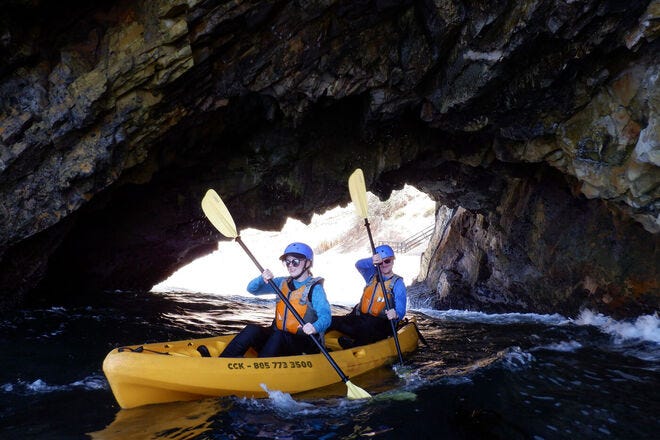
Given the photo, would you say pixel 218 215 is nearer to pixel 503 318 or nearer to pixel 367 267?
pixel 367 267

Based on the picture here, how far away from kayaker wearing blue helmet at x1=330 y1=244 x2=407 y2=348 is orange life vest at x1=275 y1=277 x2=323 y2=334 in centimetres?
133

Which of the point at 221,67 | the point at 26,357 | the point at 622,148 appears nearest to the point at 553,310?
the point at 622,148

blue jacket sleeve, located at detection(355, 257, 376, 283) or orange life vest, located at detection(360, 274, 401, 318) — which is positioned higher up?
blue jacket sleeve, located at detection(355, 257, 376, 283)

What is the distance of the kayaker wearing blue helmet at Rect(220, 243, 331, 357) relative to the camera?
5512 millimetres

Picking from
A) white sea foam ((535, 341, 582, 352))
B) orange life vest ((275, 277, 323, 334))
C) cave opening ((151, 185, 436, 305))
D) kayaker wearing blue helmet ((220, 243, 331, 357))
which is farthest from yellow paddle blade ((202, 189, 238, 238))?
cave opening ((151, 185, 436, 305))

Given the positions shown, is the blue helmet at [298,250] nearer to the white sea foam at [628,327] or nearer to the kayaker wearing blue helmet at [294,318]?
the kayaker wearing blue helmet at [294,318]

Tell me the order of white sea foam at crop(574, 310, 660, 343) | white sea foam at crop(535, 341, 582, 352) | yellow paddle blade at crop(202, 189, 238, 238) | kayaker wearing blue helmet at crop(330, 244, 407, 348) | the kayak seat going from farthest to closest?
white sea foam at crop(574, 310, 660, 343)
kayaker wearing blue helmet at crop(330, 244, 407, 348)
the kayak seat
white sea foam at crop(535, 341, 582, 352)
yellow paddle blade at crop(202, 189, 238, 238)

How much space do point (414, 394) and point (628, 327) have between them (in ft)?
16.0

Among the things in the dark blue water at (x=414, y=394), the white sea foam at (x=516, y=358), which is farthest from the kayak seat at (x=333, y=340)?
the white sea foam at (x=516, y=358)

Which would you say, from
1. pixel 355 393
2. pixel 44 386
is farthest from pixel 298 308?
pixel 44 386

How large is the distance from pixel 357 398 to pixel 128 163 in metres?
4.60

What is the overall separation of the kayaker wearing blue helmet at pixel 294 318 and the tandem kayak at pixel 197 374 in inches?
12.4

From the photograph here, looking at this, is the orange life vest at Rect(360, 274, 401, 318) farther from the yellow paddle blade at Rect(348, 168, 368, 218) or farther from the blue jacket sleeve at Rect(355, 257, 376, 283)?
the yellow paddle blade at Rect(348, 168, 368, 218)

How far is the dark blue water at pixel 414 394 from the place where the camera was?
407 cm
